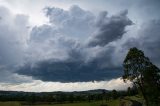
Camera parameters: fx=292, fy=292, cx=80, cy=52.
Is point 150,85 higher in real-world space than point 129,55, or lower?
lower

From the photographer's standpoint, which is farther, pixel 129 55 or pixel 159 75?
pixel 159 75

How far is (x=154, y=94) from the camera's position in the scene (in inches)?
2409

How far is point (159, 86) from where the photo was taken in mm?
64750

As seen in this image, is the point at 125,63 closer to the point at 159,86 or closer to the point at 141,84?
the point at 141,84

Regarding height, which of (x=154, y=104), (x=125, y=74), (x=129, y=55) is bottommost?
(x=154, y=104)

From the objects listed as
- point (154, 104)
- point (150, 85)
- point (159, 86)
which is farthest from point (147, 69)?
point (154, 104)

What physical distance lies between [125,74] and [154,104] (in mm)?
23369

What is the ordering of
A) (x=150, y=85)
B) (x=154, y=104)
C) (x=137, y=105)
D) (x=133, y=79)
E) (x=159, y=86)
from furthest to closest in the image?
(x=137, y=105), (x=154, y=104), (x=159, y=86), (x=150, y=85), (x=133, y=79)

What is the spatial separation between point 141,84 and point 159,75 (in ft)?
41.7

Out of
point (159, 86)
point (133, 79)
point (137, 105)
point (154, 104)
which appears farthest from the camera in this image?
point (137, 105)

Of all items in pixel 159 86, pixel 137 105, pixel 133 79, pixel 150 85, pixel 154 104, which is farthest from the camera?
pixel 137 105

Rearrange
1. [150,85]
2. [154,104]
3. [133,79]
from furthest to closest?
1. [154,104]
2. [150,85]
3. [133,79]

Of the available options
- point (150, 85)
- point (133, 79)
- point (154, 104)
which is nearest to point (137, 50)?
point (133, 79)

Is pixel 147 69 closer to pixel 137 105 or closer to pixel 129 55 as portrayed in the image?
pixel 129 55
